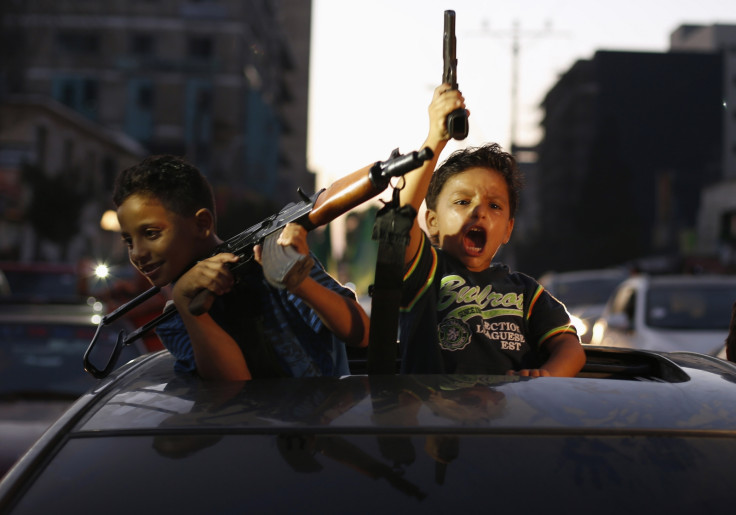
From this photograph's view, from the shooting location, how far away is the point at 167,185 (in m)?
2.61

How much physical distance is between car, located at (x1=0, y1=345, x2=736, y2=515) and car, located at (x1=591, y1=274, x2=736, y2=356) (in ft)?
26.9


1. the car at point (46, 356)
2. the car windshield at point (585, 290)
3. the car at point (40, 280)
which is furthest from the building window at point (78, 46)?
the car at point (46, 356)

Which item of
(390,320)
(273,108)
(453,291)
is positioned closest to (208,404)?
(390,320)

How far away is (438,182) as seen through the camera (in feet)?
10.1

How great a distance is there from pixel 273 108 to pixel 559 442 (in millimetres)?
76337

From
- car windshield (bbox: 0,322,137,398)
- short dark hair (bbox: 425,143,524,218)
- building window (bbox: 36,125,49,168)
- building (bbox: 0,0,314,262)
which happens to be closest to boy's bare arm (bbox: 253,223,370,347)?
short dark hair (bbox: 425,143,524,218)

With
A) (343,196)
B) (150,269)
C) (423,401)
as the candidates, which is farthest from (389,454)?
(150,269)

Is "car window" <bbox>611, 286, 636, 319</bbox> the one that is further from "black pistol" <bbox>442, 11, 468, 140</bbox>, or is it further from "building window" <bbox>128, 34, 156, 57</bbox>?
"building window" <bbox>128, 34, 156, 57</bbox>

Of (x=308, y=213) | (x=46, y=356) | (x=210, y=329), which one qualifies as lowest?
(x=46, y=356)

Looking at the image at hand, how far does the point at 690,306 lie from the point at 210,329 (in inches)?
345

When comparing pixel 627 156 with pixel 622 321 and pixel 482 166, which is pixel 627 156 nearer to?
pixel 622 321

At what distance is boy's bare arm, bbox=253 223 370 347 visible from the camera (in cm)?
241

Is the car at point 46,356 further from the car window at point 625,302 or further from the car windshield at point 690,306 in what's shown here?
the car window at point 625,302

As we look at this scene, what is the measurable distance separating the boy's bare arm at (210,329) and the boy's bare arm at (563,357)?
791 millimetres
